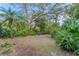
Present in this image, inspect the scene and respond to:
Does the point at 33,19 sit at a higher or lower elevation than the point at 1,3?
lower

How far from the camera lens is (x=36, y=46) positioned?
175cm

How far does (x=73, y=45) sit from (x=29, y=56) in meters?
0.36

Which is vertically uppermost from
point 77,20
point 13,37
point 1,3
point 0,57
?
point 1,3


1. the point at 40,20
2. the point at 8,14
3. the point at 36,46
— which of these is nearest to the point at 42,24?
the point at 40,20

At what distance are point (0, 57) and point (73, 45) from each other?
0.59 metres

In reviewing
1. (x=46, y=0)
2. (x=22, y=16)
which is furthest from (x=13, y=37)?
(x=46, y=0)

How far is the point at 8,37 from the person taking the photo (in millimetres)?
1771

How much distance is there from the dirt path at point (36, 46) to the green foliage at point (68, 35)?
0.05 meters

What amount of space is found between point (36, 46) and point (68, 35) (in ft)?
0.90

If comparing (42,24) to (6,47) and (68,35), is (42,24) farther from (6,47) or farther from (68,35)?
(6,47)

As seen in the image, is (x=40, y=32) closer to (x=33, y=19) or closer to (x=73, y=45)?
(x=33, y=19)

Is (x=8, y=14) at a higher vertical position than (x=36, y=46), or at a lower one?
higher

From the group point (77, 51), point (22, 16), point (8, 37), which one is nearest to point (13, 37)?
point (8, 37)

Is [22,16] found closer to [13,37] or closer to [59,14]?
[13,37]
